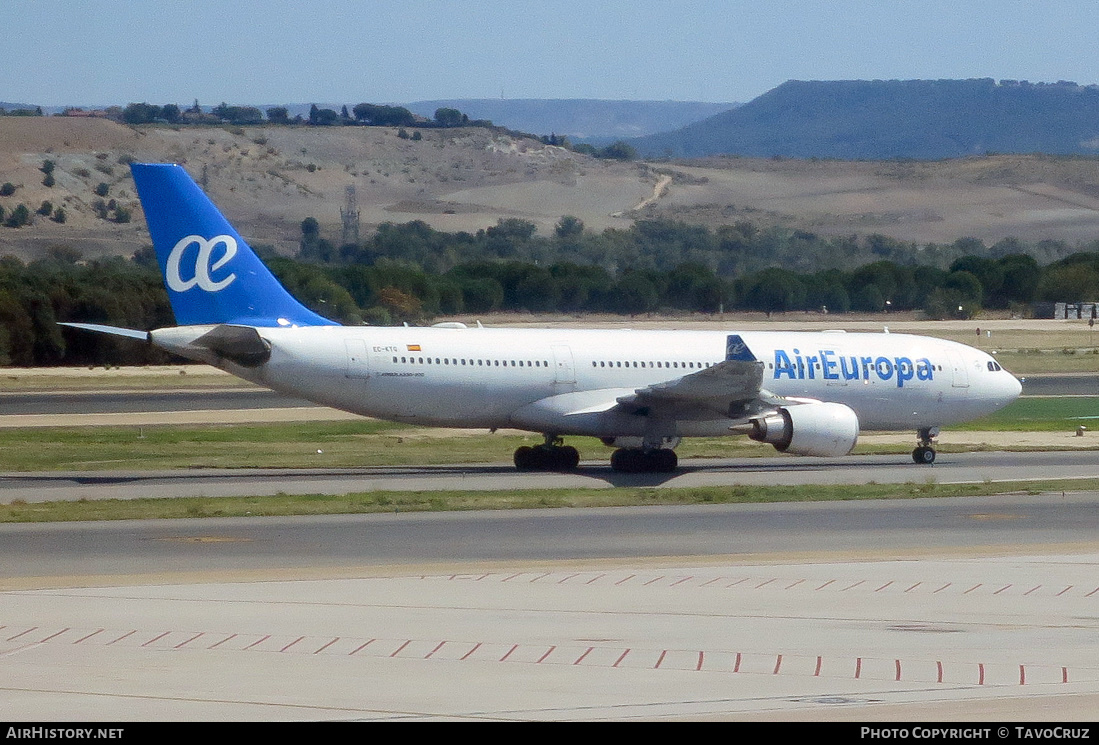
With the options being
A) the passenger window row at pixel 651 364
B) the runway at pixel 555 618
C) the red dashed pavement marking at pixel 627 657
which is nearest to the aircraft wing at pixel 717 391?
the passenger window row at pixel 651 364

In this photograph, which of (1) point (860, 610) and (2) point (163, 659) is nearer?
(2) point (163, 659)

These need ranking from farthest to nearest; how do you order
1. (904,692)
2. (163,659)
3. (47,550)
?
(47,550) → (163,659) → (904,692)

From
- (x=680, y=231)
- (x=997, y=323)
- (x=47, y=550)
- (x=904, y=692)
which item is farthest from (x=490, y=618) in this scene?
(x=680, y=231)

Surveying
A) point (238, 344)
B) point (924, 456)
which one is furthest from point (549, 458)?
point (924, 456)

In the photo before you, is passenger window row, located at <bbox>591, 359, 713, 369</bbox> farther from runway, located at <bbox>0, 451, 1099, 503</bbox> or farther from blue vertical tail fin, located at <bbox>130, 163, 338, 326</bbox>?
blue vertical tail fin, located at <bbox>130, 163, 338, 326</bbox>

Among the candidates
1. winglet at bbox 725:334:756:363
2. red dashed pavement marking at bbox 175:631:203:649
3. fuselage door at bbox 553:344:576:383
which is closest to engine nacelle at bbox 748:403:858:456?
winglet at bbox 725:334:756:363

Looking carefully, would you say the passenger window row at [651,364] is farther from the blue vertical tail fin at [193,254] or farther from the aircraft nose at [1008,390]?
the aircraft nose at [1008,390]

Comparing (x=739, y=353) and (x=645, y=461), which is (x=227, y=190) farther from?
(x=739, y=353)

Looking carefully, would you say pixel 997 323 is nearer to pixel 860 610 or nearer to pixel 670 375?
pixel 670 375
